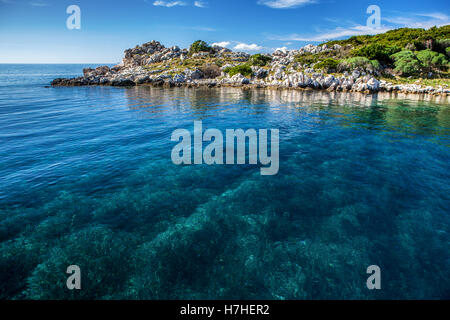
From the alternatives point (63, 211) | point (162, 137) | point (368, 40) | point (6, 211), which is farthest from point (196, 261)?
point (368, 40)

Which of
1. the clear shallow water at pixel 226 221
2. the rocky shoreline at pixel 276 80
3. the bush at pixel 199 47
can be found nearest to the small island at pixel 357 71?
the rocky shoreline at pixel 276 80

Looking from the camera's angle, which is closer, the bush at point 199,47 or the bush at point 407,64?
the bush at point 407,64

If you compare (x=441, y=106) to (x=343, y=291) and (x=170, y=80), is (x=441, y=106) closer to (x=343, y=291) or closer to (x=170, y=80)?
(x=343, y=291)

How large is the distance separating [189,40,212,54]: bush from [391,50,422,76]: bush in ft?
371

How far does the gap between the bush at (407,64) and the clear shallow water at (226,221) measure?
62.4m

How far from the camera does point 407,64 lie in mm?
65250

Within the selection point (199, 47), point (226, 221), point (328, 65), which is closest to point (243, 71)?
point (328, 65)

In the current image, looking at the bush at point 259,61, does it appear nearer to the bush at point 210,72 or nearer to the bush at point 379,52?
the bush at point 210,72

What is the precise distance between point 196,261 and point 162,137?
17992 millimetres

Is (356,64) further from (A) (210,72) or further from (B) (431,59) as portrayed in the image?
(A) (210,72)

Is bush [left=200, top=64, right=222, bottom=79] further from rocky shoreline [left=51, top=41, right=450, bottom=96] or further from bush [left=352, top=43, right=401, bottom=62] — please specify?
bush [left=352, top=43, right=401, bottom=62]

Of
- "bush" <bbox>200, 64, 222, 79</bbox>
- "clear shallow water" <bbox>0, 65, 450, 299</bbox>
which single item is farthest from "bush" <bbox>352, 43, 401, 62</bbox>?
"clear shallow water" <bbox>0, 65, 450, 299</bbox>

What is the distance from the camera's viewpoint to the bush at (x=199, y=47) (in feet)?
472
